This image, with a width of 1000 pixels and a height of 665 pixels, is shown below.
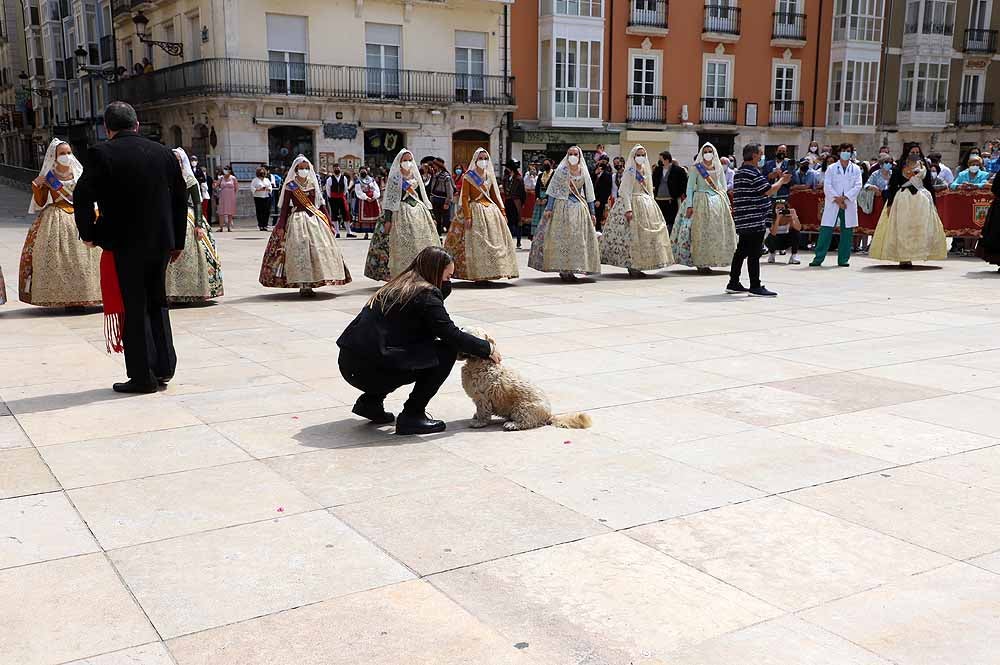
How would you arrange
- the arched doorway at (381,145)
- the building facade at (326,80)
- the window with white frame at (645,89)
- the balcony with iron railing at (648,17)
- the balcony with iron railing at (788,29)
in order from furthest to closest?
the balcony with iron railing at (788,29)
the window with white frame at (645,89)
the balcony with iron railing at (648,17)
the arched doorway at (381,145)
the building facade at (326,80)

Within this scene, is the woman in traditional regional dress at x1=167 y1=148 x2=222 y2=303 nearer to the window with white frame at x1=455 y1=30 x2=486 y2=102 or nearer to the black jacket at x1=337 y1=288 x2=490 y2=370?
the black jacket at x1=337 y1=288 x2=490 y2=370

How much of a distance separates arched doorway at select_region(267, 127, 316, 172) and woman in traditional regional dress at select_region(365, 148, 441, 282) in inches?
674

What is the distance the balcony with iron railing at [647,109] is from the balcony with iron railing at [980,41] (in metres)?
13.3

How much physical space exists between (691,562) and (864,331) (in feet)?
19.2

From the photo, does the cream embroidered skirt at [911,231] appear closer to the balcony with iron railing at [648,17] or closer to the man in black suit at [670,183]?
the man in black suit at [670,183]

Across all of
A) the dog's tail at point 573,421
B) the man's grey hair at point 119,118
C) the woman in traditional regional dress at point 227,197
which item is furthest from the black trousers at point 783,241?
the woman in traditional regional dress at point 227,197

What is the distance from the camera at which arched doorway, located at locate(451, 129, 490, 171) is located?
101 feet

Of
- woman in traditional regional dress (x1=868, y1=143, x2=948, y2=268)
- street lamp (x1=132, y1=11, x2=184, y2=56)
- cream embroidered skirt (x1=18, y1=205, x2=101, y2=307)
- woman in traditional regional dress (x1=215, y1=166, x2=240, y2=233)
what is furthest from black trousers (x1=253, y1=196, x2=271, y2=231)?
woman in traditional regional dress (x1=868, y1=143, x2=948, y2=268)

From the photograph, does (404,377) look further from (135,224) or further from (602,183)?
(602,183)

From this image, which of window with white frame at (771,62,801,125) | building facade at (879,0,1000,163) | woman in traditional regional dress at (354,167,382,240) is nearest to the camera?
woman in traditional regional dress at (354,167,382,240)

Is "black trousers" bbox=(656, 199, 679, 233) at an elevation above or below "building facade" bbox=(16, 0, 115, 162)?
below

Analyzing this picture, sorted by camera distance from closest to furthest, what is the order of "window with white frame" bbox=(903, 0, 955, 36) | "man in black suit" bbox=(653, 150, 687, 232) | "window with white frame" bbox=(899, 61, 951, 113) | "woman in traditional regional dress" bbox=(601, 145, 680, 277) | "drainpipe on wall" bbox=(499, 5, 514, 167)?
"woman in traditional regional dress" bbox=(601, 145, 680, 277)
"man in black suit" bbox=(653, 150, 687, 232)
"drainpipe on wall" bbox=(499, 5, 514, 167)
"window with white frame" bbox=(903, 0, 955, 36)
"window with white frame" bbox=(899, 61, 951, 113)

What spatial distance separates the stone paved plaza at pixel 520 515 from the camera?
3107mm

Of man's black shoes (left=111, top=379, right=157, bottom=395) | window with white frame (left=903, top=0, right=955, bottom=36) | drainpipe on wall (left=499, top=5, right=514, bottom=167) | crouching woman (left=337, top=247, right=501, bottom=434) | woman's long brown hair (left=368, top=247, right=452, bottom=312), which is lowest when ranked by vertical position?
man's black shoes (left=111, top=379, right=157, bottom=395)
